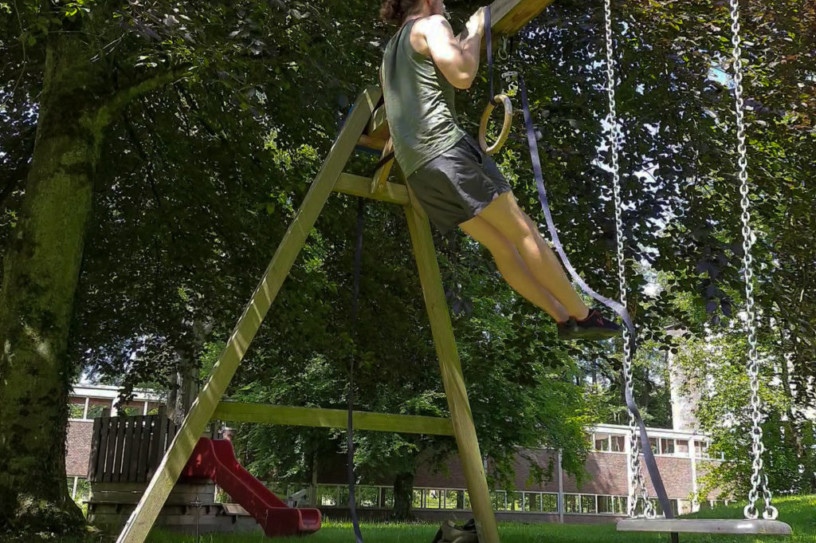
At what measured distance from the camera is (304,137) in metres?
8.22

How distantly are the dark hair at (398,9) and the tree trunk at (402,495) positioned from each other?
18682mm

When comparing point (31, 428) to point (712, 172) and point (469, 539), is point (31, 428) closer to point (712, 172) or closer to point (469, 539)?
point (469, 539)

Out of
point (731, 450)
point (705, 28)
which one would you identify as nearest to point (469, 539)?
point (705, 28)

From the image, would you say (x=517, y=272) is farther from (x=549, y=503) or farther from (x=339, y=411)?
(x=549, y=503)

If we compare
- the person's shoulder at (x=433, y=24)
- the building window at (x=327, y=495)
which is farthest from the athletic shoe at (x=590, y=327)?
the building window at (x=327, y=495)

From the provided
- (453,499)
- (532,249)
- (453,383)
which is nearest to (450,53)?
(532,249)

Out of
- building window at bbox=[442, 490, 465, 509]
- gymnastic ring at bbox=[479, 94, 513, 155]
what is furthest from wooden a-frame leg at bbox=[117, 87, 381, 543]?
building window at bbox=[442, 490, 465, 509]

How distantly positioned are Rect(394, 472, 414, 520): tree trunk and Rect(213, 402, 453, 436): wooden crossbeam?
1713cm

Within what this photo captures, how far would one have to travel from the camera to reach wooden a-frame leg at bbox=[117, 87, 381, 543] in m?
3.66

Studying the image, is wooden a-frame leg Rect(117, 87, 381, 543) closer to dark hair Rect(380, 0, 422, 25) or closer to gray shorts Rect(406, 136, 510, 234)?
dark hair Rect(380, 0, 422, 25)

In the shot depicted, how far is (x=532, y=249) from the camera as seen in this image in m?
3.31

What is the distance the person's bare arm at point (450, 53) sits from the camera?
307 centimetres

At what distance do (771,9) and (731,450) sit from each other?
1690 centimetres

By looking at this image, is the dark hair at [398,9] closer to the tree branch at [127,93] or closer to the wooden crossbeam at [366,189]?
the wooden crossbeam at [366,189]
